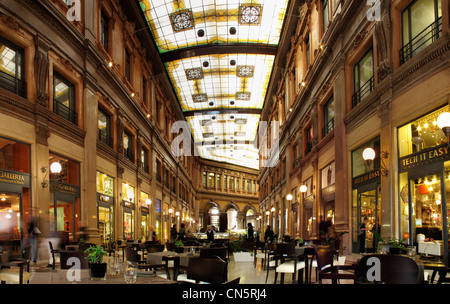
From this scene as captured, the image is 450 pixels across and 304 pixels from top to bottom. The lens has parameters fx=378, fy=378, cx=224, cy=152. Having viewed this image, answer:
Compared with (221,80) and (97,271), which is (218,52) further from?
(97,271)

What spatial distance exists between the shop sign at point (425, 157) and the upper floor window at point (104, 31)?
1097cm

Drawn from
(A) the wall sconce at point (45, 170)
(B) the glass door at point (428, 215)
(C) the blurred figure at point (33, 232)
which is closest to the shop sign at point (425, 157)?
(B) the glass door at point (428, 215)

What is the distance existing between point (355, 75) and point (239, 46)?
10.4 metres

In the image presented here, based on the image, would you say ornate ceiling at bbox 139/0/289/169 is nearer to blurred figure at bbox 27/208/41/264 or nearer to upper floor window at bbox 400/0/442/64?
upper floor window at bbox 400/0/442/64

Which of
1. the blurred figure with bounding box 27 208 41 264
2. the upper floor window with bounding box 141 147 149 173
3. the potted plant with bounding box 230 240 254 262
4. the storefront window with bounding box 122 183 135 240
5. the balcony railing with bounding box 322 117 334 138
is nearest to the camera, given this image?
the blurred figure with bounding box 27 208 41 264

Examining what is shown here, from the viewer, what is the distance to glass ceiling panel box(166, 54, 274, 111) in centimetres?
2244

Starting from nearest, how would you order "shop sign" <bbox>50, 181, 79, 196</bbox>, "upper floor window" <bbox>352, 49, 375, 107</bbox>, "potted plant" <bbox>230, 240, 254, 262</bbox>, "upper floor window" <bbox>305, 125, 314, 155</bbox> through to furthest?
"upper floor window" <bbox>352, 49, 375, 107</bbox> → "shop sign" <bbox>50, 181, 79, 196</bbox> → "potted plant" <bbox>230, 240, 254, 262</bbox> → "upper floor window" <bbox>305, 125, 314, 155</bbox>

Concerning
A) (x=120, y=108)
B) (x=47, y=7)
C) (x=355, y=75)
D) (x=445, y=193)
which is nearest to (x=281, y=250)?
(x=445, y=193)

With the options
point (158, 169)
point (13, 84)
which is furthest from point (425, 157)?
point (158, 169)

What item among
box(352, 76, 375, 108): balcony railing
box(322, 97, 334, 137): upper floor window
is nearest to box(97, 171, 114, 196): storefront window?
box(322, 97, 334, 137): upper floor window

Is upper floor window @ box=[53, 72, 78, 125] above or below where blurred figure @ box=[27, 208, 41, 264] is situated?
above

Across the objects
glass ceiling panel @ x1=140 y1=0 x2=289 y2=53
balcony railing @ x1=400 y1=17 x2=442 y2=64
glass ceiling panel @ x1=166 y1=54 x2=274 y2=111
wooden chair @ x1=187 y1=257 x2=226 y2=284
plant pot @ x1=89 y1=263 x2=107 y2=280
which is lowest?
wooden chair @ x1=187 y1=257 x2=226 y2=284

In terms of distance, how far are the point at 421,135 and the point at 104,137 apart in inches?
425

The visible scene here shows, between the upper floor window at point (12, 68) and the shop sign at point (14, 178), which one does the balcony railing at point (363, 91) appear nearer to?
the upper floor window at point (12, 68)
